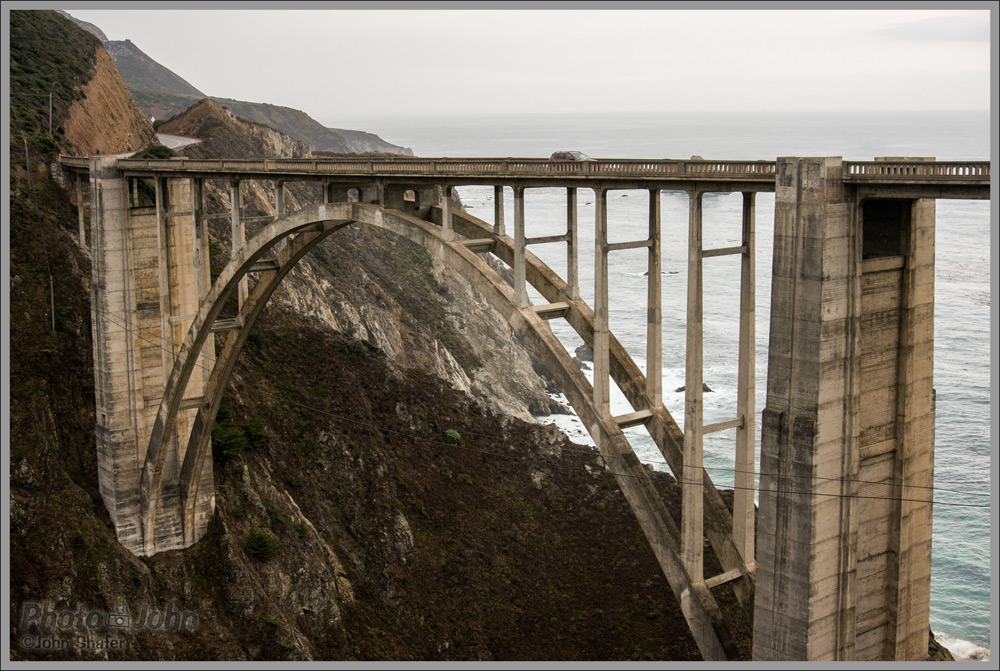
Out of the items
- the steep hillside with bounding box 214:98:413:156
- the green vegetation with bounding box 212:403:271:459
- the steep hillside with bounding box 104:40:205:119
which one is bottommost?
the green vegetation with bounding box 212:403:271:459

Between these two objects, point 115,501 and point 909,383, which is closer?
point 909,383

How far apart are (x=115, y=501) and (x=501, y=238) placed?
17.1 metres

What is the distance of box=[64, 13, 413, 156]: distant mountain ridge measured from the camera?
118 m

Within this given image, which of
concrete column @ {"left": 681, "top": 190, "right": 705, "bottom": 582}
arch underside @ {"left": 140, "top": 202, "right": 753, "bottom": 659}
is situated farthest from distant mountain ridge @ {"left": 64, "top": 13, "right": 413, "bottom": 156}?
concrete column @ {"left": 681, "top": 190, "right": 705, "bottom": 582}

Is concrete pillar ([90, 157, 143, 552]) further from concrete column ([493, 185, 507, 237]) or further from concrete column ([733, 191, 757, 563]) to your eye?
concrete column ([733, 191, 757, 563])

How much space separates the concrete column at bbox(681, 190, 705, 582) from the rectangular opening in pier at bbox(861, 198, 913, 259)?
2782mm

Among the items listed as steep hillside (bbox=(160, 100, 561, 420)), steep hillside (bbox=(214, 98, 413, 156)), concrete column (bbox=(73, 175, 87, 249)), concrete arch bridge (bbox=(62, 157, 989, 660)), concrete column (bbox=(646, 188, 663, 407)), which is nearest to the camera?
concrete arch bridge (bbox=(62, 157, 989, 660))

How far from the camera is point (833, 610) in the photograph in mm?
18359

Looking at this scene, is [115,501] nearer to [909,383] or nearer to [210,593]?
[210,593]

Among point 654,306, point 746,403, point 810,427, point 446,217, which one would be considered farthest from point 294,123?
point 810,427

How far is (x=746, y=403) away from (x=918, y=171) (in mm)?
5140

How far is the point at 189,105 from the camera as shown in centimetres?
11712

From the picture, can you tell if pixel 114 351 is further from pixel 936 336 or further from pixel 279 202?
pixel 936 336

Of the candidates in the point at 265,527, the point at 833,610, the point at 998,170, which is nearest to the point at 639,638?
the point at 265,527
